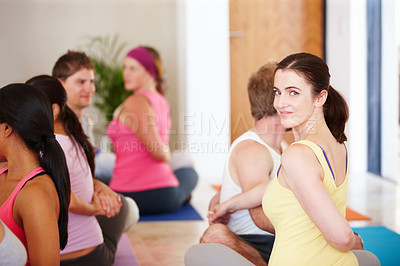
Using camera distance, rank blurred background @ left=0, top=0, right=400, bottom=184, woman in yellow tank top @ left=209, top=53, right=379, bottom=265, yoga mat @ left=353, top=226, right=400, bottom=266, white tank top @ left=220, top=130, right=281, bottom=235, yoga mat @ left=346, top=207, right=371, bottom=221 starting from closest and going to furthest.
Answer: woman in yellow tank top @ left=209, top=53, right=379, bottom=265 < white tank top @ left=220, top=130, right=281, bottom=235 < yoga mat @ left=353, top=226, right=400, bottom=266 < yoga mat @ left=346, top=207, right=371, bottom=221 < blurred background @ left=0, top=0, right=400, bottom=184

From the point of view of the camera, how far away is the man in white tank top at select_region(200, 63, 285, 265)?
6.36 feet

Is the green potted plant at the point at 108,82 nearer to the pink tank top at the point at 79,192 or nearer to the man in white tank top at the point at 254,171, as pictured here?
the pink tank top at the point at 79,192

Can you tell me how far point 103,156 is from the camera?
13.8ft

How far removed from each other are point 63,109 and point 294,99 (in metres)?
1.01

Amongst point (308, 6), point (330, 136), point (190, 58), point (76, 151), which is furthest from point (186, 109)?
point (330, 136)

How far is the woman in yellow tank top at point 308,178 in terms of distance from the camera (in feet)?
4.33

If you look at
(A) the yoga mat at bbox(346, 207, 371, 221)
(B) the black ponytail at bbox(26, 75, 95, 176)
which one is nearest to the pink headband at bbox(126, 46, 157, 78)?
(B) the black ponytail at bbox(26, 75, 95, 176)

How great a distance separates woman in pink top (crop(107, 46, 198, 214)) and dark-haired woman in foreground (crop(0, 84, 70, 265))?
76.1 inches

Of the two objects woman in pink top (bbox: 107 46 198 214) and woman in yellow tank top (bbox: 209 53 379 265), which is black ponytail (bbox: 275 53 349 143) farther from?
woman in pink top (bbox: 107 46 198 214)

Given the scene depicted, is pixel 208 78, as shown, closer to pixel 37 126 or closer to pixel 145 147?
pixel 145 147

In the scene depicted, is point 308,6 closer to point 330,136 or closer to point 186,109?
point 186,109

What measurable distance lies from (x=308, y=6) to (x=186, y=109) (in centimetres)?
167

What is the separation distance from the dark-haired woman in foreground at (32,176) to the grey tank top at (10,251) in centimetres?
12

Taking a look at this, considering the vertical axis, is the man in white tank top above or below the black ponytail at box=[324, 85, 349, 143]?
below
